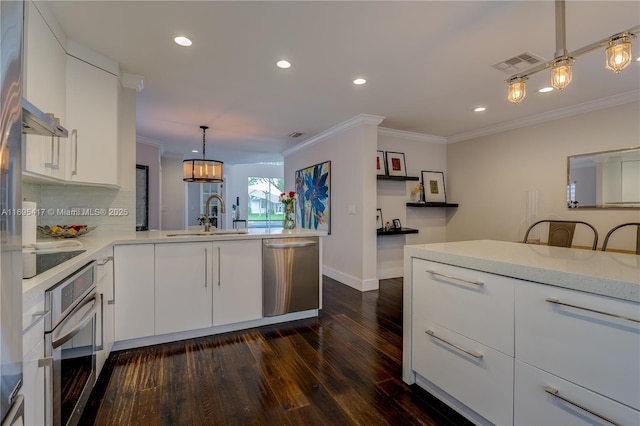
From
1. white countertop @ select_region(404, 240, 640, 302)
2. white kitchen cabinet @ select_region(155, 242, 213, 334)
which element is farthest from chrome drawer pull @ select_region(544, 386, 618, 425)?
white kitchen cabinet @ select_region(155, 242, 213, 334)

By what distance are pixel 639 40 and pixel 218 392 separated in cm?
391

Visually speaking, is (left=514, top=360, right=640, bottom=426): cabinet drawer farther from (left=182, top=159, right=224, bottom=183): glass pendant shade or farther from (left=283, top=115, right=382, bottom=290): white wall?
(left=182, top=159, right=224, bottom=183): glass pendant shade

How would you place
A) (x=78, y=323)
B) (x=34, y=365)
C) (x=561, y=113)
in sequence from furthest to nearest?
(x=561, y=113)
(x=78, y=323)
(x=34, y=365)

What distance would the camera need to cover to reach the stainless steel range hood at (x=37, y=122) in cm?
88

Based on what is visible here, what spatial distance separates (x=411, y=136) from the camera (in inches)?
197

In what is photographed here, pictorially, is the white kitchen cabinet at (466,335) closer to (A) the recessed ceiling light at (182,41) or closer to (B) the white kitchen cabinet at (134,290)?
(B) the white kitchen cabinet at (134,290)

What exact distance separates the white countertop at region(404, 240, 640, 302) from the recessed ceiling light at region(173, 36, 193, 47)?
2252mm

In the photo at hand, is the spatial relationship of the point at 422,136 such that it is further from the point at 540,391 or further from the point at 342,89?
the point at 540,391

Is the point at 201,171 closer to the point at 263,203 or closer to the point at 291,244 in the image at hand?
→ the point at 291,244

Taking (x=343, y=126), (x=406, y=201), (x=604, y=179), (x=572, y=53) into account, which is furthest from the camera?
(x=406, y=201)

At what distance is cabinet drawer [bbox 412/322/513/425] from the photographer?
1371mm

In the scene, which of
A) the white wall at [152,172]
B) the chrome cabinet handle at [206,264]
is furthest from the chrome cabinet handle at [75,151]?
the white wall at [152,172]

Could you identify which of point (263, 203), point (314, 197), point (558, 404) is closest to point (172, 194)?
point (263, 203)

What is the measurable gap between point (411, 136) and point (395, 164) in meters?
0.63
